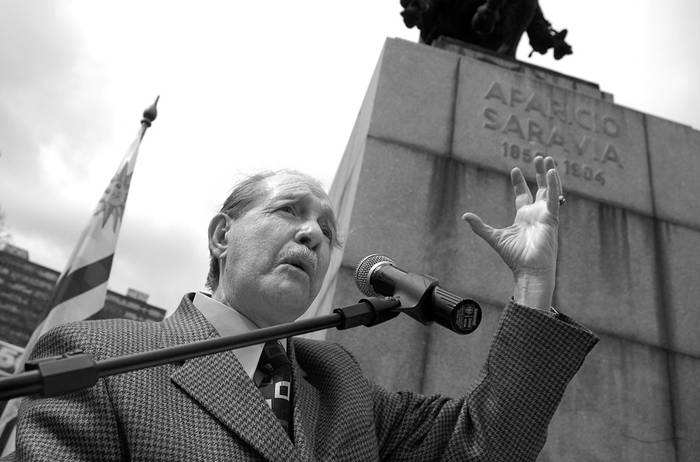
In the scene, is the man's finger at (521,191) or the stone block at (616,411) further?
the stone block at (616,411)

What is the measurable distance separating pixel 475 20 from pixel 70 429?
561 centimetres

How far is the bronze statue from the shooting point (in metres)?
6.23

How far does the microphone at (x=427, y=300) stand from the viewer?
1615 millimetres

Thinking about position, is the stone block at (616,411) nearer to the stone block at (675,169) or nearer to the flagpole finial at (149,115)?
the stone block at (675,169)

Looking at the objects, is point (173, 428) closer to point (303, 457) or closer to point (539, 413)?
point (303, 457)

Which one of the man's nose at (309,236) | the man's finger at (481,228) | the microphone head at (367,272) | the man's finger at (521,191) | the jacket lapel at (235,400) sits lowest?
the jacket lapel at (235,400)

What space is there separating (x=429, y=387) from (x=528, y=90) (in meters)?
2.69

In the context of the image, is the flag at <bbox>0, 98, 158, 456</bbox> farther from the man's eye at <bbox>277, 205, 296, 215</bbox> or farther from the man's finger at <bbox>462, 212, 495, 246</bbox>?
the man's finger at <bbox>462, 212, 495, 246</bbox>

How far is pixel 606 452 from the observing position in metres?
3.54

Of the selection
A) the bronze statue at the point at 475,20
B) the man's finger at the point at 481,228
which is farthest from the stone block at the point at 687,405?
the bronze statue at the point at 475,20

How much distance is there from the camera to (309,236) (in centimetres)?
219

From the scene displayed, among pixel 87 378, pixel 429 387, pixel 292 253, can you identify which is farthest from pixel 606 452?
pixel 87 378

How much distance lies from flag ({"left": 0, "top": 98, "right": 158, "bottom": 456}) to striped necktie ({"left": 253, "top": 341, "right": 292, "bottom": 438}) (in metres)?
3.87

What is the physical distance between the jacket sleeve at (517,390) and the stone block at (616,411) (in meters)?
1.69
